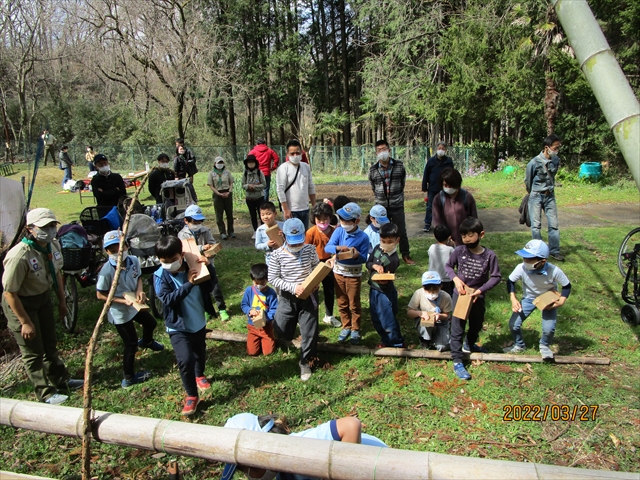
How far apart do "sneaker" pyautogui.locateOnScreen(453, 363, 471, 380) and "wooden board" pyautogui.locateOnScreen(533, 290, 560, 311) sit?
97cm

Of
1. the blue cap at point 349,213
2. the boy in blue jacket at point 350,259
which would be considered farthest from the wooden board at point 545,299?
the blue cap at point 349,213

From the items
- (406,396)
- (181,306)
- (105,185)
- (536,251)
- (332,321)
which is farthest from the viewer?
(105,185)

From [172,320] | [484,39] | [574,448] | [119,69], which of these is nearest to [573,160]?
[484,39]

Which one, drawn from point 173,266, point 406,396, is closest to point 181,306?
point 173,266

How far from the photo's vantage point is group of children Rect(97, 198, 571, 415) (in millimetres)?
4086

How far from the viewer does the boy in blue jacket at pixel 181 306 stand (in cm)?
393

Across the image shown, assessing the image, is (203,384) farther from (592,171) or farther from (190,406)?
(592,171)

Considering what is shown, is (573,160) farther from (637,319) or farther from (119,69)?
(119,69)

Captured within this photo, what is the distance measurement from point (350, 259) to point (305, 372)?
4.37 ft

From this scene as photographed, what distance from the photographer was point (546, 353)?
4621mm

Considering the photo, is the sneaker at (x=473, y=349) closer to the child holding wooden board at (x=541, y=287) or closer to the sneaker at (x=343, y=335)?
the child holding wooden board at (x=541, y=287)

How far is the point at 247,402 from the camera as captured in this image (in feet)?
14.2

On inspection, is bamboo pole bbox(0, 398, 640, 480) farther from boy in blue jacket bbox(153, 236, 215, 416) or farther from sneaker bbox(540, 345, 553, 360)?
sneaker bbox(540, 345, 553, 360)
